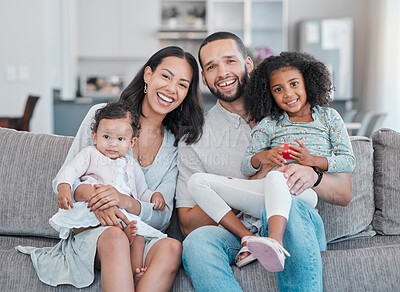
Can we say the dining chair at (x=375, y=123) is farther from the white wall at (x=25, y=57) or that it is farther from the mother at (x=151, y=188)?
the white wall at (x=25, y=57)

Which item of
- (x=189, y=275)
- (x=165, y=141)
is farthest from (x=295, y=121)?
(x=189, y=275)

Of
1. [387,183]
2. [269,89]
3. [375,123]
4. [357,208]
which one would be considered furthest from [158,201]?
[375,123]

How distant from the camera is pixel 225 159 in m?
2.00

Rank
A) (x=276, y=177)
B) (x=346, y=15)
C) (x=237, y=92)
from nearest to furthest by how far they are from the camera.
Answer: (x=276, y=177) < (x=237, y=92) < (x=346, y=15)

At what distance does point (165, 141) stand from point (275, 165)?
1.55 ft

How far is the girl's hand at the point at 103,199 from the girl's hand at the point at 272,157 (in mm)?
529

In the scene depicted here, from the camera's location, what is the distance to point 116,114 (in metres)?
1.82

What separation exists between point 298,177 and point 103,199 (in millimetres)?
659

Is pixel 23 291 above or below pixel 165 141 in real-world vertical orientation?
below

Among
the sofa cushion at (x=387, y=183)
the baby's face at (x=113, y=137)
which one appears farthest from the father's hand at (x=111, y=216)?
the sofa cushion at (x=387, y=183)

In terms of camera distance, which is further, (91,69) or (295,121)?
(91,69)

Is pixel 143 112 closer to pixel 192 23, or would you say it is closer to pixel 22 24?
pixel 22 24

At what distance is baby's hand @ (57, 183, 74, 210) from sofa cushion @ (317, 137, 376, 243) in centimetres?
95

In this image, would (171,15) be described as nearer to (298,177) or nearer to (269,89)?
(269,89)
